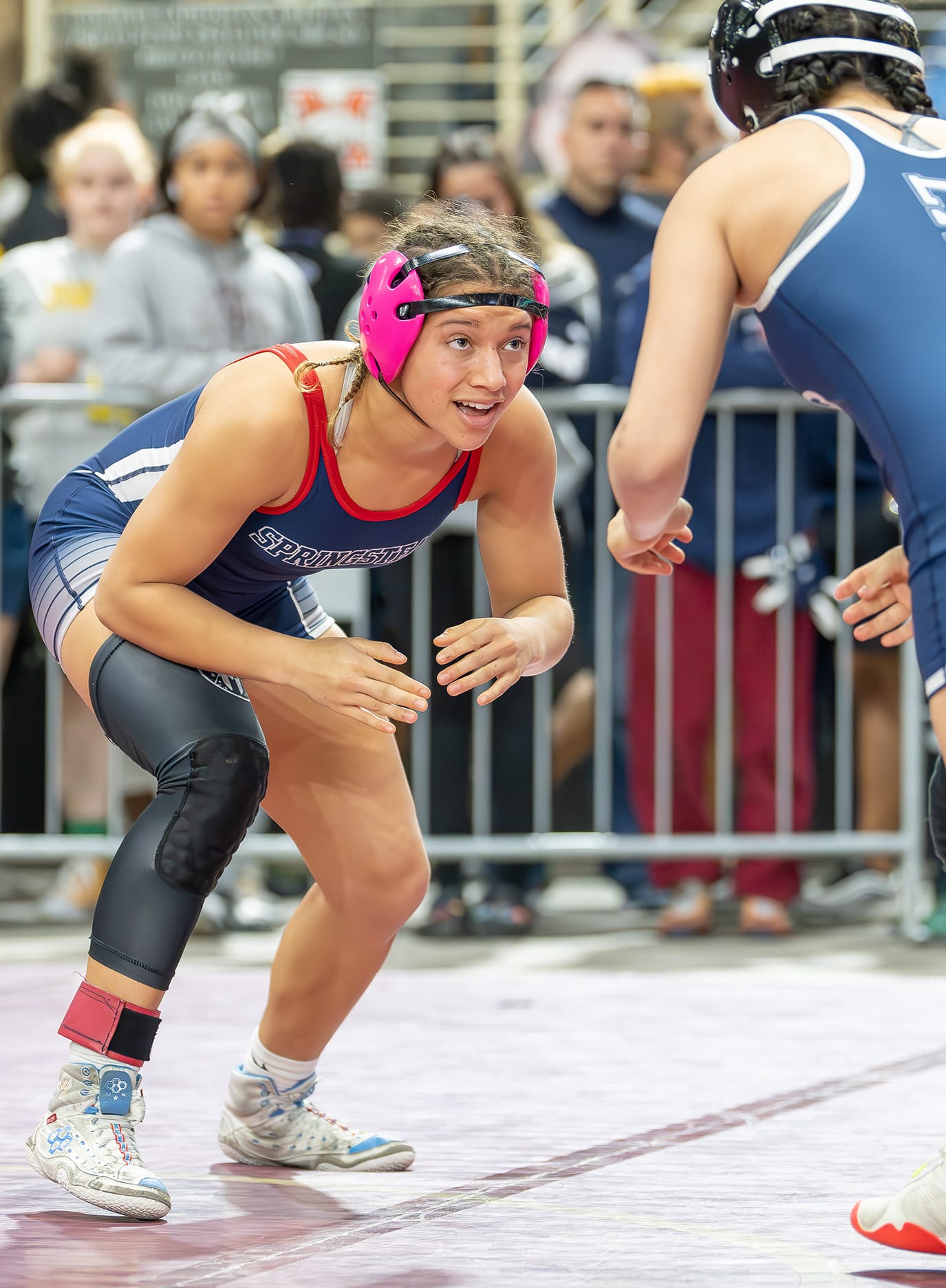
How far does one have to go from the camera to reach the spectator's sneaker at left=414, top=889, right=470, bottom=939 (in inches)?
237

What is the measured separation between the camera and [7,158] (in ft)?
35.8

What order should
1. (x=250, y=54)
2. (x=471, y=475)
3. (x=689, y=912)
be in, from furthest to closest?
(x=250, y=54)
(x=689, y=912)
(x=471, y=475)

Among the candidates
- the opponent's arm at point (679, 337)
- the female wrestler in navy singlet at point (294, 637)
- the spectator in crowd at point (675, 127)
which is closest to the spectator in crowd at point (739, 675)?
the spectator in crowd at point (675, 127)

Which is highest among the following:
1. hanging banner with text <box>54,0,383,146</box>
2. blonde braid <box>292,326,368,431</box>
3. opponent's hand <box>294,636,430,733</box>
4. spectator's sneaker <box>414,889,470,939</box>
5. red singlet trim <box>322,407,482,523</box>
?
hanging banner with text <box>54,0,383,146</box>

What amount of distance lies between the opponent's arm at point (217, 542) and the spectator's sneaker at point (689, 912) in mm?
3187

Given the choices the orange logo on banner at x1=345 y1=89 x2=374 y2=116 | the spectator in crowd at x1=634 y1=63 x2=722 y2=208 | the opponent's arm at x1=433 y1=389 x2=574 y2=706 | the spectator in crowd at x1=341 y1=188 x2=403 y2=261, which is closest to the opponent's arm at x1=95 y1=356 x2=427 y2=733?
the opponent's arm at x1=433 y1=389 x2=574 y2=706

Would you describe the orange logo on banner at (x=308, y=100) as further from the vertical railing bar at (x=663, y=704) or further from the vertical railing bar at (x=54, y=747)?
the vertical railing bar at (x=663, y=704)

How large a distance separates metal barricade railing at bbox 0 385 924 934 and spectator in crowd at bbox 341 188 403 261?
1.40m

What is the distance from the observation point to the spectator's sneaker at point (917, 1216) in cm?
262

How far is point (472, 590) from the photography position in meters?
6.05

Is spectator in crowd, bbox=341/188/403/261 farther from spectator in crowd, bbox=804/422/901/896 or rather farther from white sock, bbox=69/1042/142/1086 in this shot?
white sock, bbox=69/1042/142/1086

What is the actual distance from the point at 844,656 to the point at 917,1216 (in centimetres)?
359

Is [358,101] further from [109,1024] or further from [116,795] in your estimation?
[109,1024]

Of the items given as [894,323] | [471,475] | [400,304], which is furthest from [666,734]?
[894,323]
